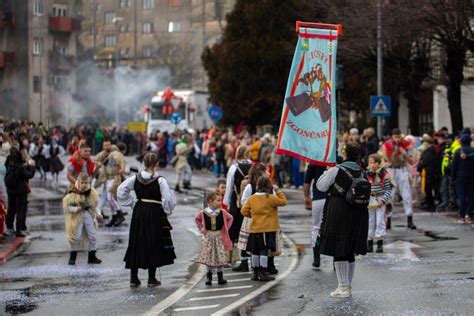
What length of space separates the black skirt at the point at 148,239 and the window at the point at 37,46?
54.9 metres

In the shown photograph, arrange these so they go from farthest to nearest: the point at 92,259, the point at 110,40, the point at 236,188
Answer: the point at 110,40
the point at 92,259
the point at 236,188

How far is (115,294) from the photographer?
1423cm

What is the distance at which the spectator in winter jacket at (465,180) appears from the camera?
76.2ft

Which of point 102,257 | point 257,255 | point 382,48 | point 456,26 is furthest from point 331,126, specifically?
point 382,48

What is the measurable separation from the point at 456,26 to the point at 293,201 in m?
6.73

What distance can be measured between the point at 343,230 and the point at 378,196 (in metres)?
4.69

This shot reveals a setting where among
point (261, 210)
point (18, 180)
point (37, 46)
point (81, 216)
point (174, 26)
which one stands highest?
point (174, 26)

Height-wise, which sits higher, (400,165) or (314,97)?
(314,97)

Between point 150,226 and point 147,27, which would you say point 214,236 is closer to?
point 150,226

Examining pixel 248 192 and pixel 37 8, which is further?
pixel 37 8

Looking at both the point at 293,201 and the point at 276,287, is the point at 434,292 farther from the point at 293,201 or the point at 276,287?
the point at 293,201

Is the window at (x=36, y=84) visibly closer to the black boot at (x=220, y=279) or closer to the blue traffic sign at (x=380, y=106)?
the blue traffic sign at (x=380, y=106)

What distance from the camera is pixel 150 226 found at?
49.4 feet

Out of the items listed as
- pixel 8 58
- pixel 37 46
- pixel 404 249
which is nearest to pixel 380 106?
pixel 404 249
